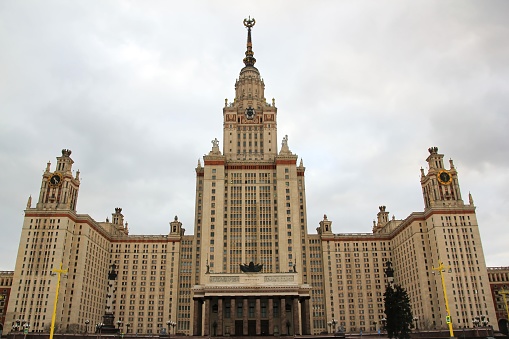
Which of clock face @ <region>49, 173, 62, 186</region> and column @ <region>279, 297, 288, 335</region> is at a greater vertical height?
clock face @ <region>49, 173, 62, 186</region>

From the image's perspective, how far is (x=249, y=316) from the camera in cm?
11725

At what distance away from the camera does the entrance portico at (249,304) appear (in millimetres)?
115000

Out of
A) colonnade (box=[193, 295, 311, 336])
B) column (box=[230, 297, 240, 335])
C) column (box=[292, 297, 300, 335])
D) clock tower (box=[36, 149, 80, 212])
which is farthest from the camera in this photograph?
clock tower (box=[36, 149, 80, 212])

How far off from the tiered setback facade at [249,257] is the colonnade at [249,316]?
0.95ft

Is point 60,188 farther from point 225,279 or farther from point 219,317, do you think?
point 219,317

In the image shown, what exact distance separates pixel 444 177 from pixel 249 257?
63.9 m

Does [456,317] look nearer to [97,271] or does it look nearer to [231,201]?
[231,201]

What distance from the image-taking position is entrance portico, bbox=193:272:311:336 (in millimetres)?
115000

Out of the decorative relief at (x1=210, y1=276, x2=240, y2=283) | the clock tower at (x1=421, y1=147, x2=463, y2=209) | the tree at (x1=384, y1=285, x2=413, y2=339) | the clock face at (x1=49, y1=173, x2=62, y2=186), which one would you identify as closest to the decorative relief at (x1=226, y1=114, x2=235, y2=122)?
the clock face at (x1=49, y1=173, x2=62, y2=186)

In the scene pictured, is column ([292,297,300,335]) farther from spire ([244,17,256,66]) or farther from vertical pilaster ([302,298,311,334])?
spire ([244,17,256,66])

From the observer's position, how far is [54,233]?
4988 inches

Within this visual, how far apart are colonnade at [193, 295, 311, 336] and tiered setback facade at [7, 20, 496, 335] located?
0.95ft

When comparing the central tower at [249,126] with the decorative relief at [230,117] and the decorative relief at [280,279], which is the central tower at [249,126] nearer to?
the decorative relief at [230,117]

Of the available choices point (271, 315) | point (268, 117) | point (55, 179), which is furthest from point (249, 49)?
point (271, 315)
